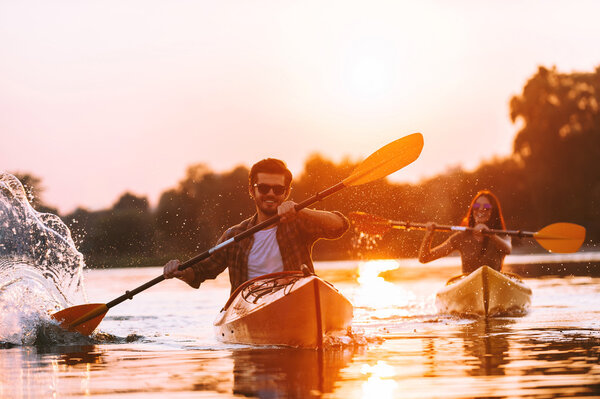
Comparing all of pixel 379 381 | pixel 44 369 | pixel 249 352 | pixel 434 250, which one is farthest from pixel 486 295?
pixel 379 381

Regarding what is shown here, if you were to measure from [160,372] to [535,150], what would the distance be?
150 ft

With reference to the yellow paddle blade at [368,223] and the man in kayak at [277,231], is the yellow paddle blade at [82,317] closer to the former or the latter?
the man in kayak at [277,231]

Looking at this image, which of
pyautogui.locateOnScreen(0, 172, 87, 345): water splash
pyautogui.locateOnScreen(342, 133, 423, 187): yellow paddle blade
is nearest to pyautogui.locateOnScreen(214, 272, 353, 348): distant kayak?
pyautogui.locateOnScreen(342, 133, 423, 187): yellow paddle blade

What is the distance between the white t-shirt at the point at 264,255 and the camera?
368 inches

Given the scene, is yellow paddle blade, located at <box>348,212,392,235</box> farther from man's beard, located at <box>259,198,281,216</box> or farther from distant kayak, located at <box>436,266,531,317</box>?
man's beard, located at <box>259,198,281,216</box>

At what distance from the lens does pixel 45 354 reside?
9.45 m

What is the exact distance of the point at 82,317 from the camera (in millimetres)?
10727

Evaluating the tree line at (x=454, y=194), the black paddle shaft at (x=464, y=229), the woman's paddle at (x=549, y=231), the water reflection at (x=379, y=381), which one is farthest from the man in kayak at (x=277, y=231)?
the tree line at (x=454, y=194)

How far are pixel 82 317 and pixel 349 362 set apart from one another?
3.81 m

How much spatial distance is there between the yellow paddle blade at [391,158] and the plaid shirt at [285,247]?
3.77 ft

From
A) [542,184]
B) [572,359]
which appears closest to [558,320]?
[572,359]

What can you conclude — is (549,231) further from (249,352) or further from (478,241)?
(249,352)

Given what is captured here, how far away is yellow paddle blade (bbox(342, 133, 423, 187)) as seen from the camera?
10.4 m

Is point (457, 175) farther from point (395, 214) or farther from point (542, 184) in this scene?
point (395, 214)
